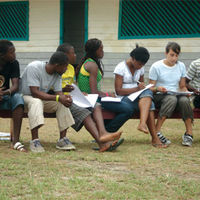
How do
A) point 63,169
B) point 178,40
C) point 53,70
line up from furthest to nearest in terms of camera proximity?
point 178,40 → point 53,70 → point 63,169

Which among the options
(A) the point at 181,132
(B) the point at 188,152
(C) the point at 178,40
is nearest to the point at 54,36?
(C) the point at 178,40

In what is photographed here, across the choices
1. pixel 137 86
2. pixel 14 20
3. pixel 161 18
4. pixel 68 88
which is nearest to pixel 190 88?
pixel 137 86

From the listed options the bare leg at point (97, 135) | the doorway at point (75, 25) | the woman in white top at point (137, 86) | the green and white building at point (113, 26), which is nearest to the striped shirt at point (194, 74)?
the woman in white top at point (137, 86)

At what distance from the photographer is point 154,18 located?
10570mm

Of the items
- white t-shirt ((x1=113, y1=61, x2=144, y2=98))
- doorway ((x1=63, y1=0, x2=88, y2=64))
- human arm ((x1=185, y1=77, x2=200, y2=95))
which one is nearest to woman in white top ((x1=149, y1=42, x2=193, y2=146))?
human arm ((x1=185, y1=77, x2=200, y2=95))

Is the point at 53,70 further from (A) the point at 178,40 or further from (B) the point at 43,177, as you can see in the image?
(A) the point at 178,40

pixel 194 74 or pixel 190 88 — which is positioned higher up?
pixel 194 74

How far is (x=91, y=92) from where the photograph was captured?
5105 mm

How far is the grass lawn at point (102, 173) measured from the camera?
9.99 ft

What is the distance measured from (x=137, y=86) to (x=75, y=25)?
9840mm

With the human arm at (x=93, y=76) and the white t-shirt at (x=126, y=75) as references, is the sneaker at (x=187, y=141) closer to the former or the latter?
the white t-shirt at (x=126, y=75)

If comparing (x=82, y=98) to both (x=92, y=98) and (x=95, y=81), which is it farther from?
(x=95, y=81)

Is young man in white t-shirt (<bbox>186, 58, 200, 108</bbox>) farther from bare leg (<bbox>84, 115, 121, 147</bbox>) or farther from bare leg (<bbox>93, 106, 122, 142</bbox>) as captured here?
bare leg (<bbox>84, 115, 121, 147</bbox>)

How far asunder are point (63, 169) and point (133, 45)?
662cm
